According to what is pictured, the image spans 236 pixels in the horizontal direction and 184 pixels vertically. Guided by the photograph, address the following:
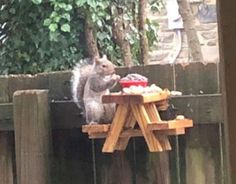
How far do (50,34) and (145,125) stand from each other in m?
0.84

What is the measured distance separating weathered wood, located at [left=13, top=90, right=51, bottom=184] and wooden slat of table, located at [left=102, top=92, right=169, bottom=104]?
0.63ft

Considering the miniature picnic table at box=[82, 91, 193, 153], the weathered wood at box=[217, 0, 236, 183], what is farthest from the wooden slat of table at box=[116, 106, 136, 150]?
the weathered wood at box=[217, 0, 236, 183]

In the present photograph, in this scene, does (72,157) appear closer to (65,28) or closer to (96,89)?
(96,89)

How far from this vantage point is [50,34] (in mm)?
2061

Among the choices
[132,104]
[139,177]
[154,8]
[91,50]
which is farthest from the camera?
[154,8]

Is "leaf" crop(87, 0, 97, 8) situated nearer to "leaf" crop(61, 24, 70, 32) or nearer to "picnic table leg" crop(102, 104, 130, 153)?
"leaf" crop(61, 24, 70, 32)

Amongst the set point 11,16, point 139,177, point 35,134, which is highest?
point 11,16

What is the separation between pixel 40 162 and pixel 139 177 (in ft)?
0.74

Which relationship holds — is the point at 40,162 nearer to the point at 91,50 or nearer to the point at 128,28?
the point at 91,50

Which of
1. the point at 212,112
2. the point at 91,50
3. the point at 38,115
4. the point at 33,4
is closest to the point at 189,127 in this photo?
the point at 212,112

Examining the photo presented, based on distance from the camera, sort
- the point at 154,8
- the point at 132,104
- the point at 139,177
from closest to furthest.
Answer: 1. the point at 132,104
2. the point at 139,177
3. the point at 154,8

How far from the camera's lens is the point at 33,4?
6.86ft

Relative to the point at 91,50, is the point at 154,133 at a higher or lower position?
lower

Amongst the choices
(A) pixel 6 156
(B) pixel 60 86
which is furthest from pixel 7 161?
(B) pixel 60 86
